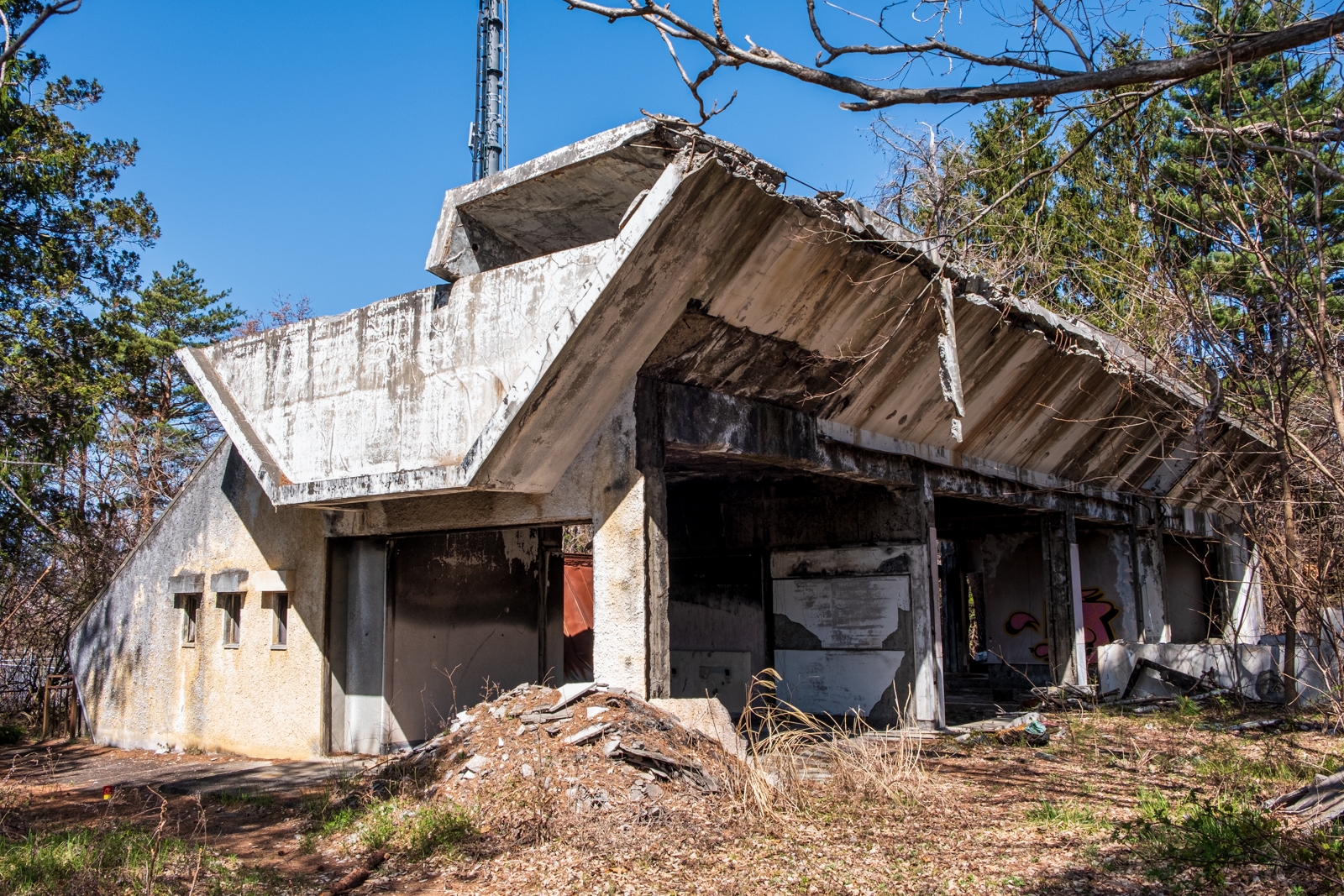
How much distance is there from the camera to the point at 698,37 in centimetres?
397

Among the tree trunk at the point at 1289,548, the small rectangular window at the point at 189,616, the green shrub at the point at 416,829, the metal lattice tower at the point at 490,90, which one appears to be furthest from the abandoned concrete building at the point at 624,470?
the metal lattice tower at the point at 490,90

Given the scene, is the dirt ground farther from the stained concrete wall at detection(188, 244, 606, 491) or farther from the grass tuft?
the stained concrete wall at detection(188, 244, 606, 491)

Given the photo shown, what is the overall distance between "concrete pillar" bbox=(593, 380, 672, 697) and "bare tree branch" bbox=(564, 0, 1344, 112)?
4731mm

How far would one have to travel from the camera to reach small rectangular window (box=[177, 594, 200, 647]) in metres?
12.2

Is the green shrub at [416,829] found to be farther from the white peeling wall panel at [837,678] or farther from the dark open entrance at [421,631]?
the white peeling wall panel at [837,678]

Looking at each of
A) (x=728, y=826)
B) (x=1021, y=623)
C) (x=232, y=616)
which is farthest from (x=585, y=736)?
(x=1021, y=623)

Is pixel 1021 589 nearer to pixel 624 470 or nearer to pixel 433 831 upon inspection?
pixel 624 470

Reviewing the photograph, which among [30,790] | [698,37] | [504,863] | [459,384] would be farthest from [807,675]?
[698,37]

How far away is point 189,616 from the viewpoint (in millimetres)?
12375

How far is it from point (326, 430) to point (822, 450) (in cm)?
490

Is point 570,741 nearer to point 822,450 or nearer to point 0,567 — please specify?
point 822,450

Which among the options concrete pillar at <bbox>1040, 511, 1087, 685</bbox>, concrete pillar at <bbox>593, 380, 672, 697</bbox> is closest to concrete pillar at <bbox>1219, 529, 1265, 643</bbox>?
concrete pillar at <bbox>1040, 511, 1087, 685</bbox>

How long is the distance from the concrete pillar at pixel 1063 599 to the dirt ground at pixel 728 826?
5238 millimetres

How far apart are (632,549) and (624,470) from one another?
681 millimetres
